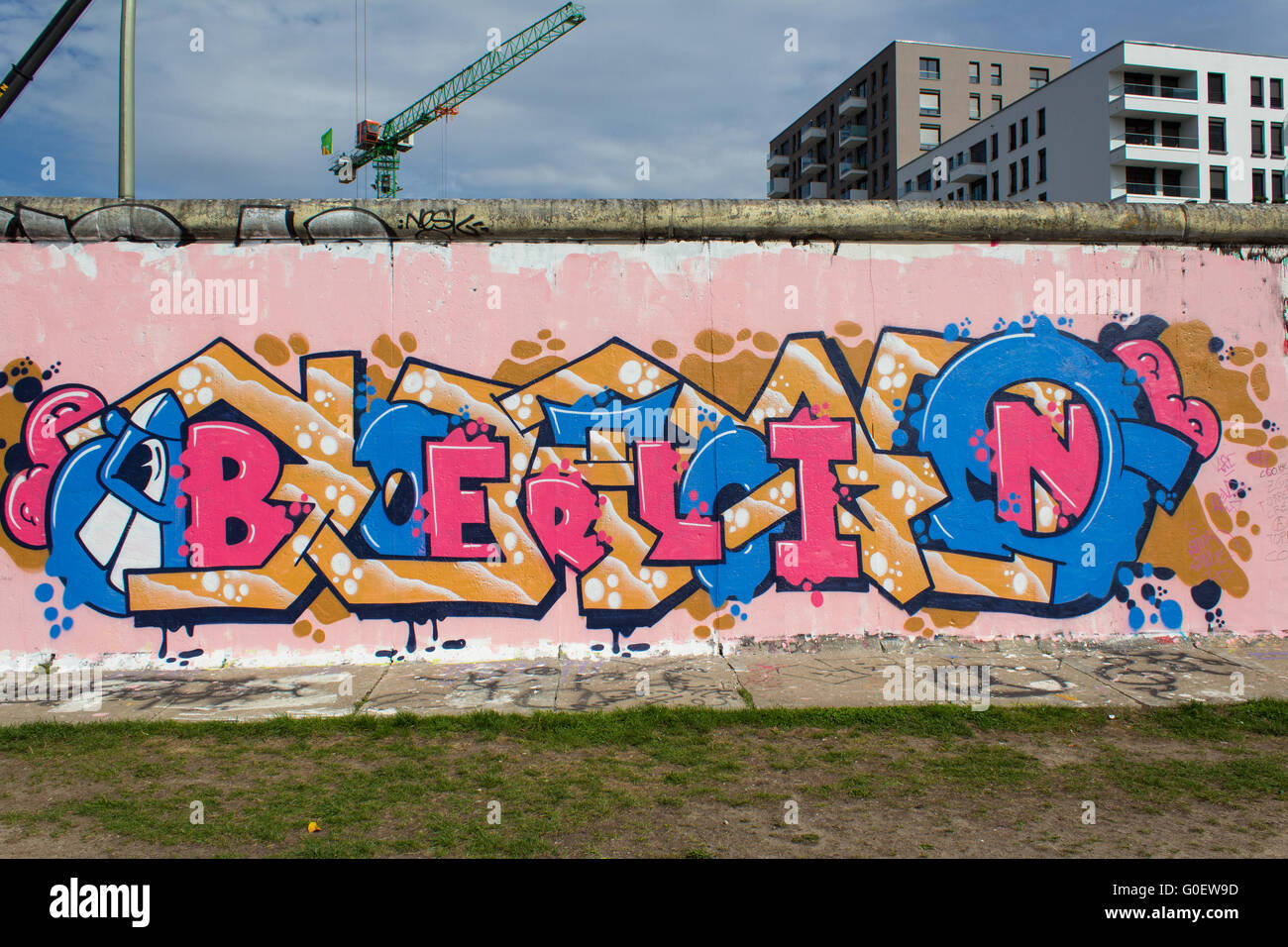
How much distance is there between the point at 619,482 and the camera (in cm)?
665

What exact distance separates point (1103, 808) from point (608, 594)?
139 inches

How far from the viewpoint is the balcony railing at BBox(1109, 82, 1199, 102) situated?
4903 cm

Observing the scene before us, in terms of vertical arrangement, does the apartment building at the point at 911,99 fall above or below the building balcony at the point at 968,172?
above

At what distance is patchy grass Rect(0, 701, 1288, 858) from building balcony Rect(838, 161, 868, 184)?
7431 centimetres

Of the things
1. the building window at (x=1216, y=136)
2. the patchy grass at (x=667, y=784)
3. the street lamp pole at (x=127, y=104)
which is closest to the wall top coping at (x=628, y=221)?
the street lamp pole at (x=127, y=104)

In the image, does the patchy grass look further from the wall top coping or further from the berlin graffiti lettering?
the wall top coping

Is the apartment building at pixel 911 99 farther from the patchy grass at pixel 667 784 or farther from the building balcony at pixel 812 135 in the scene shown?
the patchy grass at pixel 667 784

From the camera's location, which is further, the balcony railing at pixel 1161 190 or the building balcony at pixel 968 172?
the building balcony at pixel 968 172

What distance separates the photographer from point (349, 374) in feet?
21.6

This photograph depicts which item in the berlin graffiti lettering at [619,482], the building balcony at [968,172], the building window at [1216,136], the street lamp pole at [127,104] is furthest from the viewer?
the building balcony at [968,172]

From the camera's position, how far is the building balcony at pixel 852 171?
73.6 metres

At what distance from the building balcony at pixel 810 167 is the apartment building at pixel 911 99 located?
8.20ft

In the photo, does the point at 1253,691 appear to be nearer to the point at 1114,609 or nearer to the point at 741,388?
the point at 1114,609

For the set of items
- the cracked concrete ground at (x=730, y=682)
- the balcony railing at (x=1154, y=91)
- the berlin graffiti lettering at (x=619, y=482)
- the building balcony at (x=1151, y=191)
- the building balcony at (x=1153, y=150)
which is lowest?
the cracked concrete ground at (x=730, y=682)
